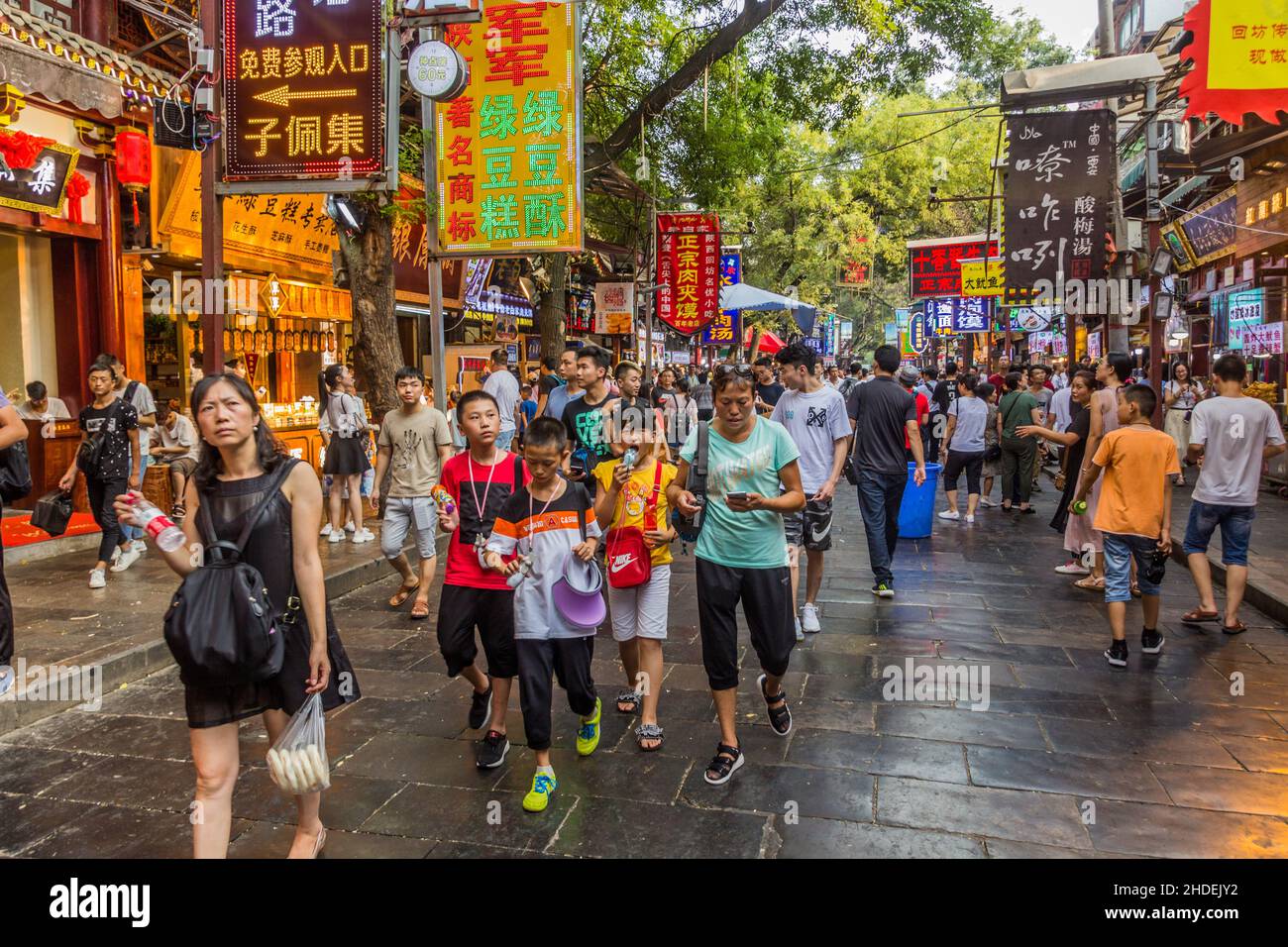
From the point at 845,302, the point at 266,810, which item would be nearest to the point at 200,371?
the point at 266,810

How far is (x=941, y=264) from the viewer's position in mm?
24938

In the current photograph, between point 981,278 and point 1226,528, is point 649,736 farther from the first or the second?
point 981,278

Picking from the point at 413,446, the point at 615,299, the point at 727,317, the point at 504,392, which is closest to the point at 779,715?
the point at 413,446

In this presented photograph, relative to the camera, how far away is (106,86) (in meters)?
8.00

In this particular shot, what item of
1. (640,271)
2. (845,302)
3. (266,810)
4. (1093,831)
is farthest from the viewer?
(845,302)

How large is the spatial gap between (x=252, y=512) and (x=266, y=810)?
1.45m

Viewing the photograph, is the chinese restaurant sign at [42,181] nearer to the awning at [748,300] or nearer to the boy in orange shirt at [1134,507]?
the boy in orange shirt at [1134,507]

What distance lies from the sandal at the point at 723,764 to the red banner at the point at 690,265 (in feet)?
53.2

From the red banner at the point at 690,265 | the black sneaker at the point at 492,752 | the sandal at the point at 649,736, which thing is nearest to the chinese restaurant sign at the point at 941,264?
the red banner at the point at 690,265

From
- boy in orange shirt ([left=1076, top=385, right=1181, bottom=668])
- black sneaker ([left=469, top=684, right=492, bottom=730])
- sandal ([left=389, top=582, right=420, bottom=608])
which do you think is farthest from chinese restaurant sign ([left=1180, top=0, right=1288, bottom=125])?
sandal ([left=389, top=582, right=420, bottom=608])

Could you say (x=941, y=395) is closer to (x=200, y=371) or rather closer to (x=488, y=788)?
(x=200, y=371)

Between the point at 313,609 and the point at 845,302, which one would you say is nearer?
the point at 313,609

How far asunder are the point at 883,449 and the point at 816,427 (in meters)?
0.98

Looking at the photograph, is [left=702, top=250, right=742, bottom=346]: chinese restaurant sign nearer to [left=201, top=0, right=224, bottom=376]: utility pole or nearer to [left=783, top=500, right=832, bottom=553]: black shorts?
[left=201, top=0, right=224, bottom=376]: utility pole
